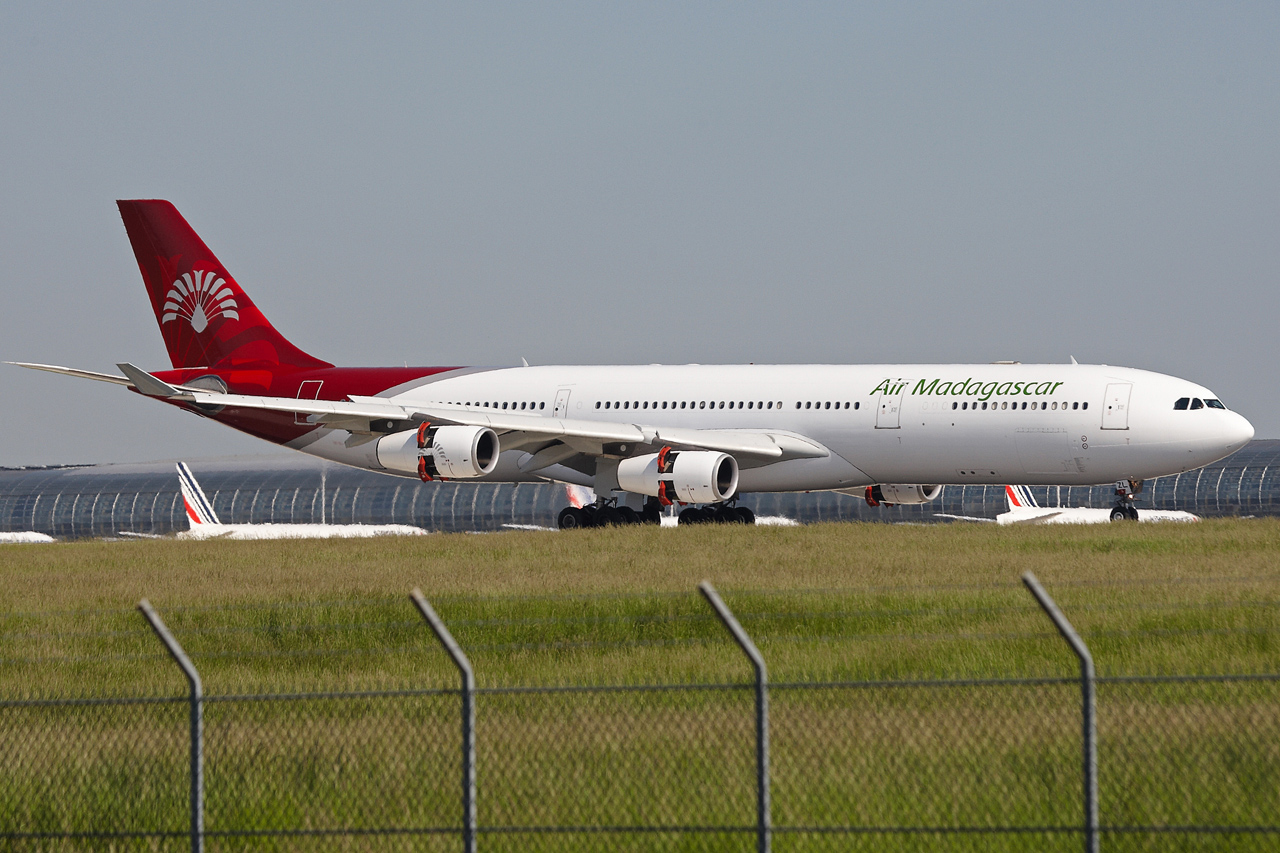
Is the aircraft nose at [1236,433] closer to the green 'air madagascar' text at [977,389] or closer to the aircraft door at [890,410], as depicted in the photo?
the green 'air madagascar' text at [977,389]

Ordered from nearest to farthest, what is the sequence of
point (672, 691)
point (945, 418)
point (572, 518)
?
point (672, 691), point (945, 418), point (572, 518)

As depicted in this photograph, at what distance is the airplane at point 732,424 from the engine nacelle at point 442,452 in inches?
1.7

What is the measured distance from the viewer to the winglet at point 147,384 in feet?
121

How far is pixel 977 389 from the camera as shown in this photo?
36344mm

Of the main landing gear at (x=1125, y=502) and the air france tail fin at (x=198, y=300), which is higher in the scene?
the air france tail fin at (x=198, y=300)

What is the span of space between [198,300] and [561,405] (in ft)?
38.0

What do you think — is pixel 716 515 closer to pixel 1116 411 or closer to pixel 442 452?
pixel 442 452

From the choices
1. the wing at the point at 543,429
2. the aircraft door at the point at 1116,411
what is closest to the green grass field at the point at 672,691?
the aircraft door at the point at 1116,411

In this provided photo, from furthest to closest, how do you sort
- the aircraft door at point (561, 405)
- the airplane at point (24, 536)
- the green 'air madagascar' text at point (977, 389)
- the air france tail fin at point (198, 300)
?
1. the airplane at point (24, 536)
2. the air france tail fin at point (198, 300)
3. the aircraft door at point (561, 405)
4. the green 'air madagascar' text at point (977, 389)

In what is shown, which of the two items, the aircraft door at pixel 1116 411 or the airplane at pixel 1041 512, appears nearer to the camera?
the aircraft door at pixel 1116 411

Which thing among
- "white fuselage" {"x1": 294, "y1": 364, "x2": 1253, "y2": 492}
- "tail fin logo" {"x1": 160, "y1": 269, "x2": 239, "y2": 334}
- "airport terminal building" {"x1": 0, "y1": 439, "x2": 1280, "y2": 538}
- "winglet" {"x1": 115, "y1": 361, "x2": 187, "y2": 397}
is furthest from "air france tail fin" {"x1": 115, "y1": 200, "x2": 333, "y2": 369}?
"airport terminal building" {"x1": 0, "y1": 439, "x2": 1280, "y2": 538}

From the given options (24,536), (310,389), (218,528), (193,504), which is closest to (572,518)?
(310,389)

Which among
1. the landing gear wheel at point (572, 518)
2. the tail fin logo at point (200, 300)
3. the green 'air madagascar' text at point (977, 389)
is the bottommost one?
the landing gear wheel at point (572, 518)

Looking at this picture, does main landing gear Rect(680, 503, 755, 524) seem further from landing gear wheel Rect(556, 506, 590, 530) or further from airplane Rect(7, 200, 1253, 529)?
landing gear wheel Rect(556, 506, 590, 530)
